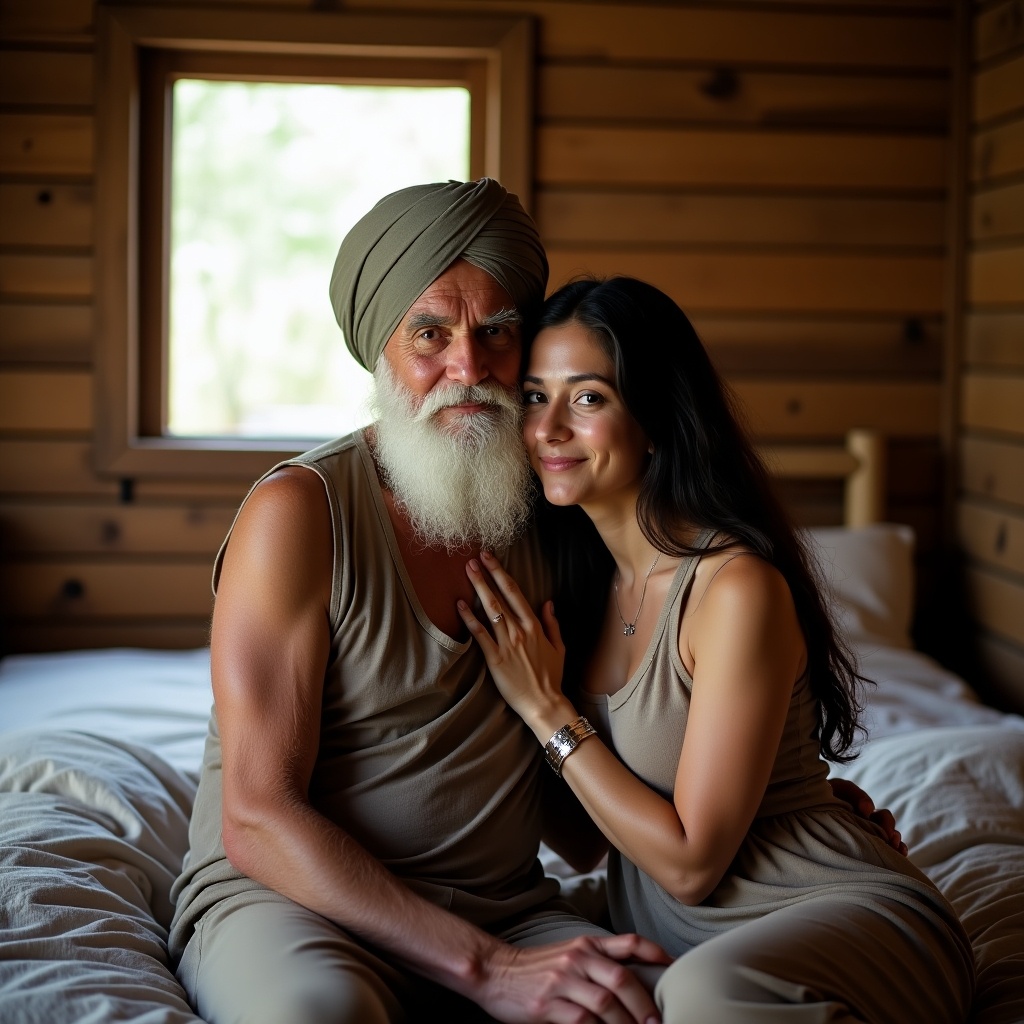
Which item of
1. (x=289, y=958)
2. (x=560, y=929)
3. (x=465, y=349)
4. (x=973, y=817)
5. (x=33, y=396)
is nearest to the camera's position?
(x=289, y=958)

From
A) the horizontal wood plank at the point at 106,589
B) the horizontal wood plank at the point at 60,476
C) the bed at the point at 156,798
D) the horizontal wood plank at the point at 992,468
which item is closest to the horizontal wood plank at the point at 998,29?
the horizontal wood plank at the point at 992,468

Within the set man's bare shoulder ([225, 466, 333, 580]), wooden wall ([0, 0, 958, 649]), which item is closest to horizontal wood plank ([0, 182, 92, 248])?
wooden wall ([0, 0, 958, 649])

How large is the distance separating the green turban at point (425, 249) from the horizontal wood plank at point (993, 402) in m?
1.87

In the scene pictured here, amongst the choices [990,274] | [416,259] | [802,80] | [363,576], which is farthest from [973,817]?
[802,80]

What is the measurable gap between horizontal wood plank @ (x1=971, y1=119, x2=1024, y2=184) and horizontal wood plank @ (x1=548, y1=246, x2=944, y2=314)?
28 cm

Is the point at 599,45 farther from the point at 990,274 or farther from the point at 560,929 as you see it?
the point at 560,929

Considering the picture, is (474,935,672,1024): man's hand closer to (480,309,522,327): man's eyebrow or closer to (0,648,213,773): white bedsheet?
(480,309,522,327): man's eyebrow

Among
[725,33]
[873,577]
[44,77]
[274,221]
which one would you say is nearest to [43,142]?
[44,77]

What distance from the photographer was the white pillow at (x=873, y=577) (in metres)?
3.07

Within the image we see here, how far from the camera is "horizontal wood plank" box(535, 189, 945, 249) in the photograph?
131 inches

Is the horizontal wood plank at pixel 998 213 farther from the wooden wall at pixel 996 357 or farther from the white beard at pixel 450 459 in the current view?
the white beard at pixel 450 459

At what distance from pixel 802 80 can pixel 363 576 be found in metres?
2.43

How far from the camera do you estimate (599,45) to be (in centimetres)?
327

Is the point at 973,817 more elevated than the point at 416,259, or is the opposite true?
the point at 416,259
